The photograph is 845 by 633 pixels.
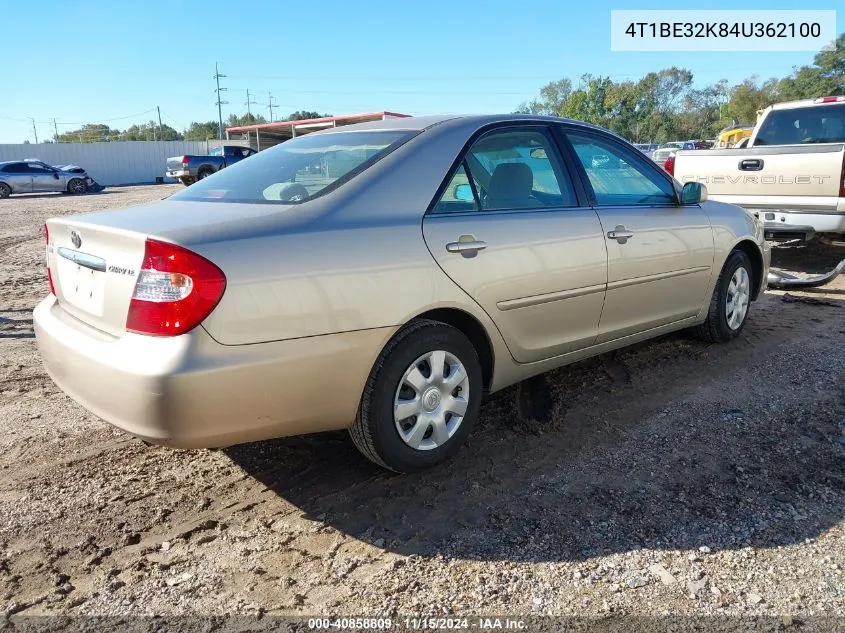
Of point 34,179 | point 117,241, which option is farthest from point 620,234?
point 34,179

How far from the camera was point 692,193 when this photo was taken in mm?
4484

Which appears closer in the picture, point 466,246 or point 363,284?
point 363,284

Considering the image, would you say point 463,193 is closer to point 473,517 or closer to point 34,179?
point 473,517

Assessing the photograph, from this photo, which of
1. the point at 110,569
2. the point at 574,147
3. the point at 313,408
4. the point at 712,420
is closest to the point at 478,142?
the point at 574,147

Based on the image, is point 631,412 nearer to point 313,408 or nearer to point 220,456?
point 313,408

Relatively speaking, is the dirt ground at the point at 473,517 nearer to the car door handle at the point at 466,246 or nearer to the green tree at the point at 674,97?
the car door handle at the point at 466,246

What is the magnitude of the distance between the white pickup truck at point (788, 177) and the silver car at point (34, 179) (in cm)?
2644

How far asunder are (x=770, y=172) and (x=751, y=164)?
233mm

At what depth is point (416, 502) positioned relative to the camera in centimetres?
291

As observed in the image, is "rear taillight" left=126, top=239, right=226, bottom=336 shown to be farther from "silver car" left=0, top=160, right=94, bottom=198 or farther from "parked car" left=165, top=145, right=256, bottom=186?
"silver car" left=0, top=160, right=94, bottom=198

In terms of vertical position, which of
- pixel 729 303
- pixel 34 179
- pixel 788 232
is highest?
pixel 34 179

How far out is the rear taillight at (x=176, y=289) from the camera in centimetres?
237

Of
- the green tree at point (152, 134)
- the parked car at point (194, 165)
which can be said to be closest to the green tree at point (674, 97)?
the parked car at point (194, 165)

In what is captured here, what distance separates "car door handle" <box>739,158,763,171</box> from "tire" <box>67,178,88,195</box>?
28.0 metres
